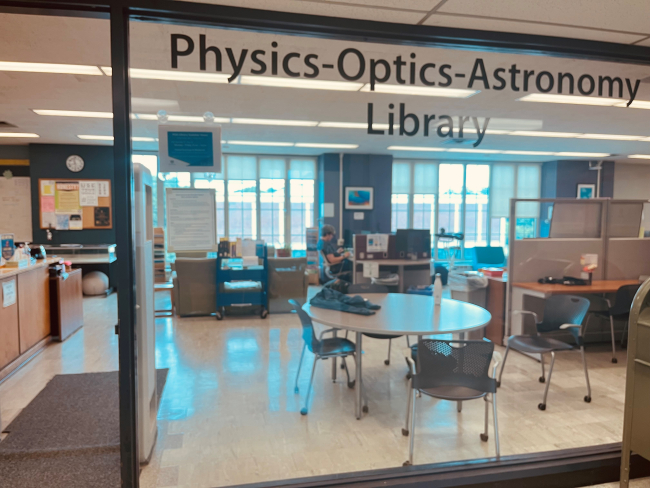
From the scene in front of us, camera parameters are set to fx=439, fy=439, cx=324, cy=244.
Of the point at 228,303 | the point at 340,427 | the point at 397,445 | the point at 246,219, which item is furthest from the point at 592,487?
the point at 228,303

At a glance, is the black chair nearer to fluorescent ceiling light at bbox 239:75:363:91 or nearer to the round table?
the round table

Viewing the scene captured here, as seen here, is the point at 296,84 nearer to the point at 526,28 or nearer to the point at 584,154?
the point at 526,28

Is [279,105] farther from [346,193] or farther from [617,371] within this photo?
[617,371]

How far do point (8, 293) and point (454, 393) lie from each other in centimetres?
397

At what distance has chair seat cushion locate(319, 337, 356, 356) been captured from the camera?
133 inches

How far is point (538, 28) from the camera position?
2463 millimetres

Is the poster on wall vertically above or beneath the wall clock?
beneath

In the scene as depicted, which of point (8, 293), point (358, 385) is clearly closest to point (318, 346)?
point (358, 385)

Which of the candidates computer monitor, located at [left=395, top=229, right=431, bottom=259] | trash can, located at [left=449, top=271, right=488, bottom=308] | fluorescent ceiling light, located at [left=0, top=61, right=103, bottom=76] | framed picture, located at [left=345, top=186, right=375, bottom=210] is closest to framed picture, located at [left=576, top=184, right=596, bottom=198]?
trash can, located at [left=449, top=271, right=488, bottom=308]

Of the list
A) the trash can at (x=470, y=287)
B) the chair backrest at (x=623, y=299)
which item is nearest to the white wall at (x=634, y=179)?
the chair backrest at (x=623, y=299)

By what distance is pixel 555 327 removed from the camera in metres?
3.71

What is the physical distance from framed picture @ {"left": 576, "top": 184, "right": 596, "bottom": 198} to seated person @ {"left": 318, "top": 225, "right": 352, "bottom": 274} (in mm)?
2898

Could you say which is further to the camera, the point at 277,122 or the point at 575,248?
the point at 277,122

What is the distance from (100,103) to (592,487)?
5.42m
